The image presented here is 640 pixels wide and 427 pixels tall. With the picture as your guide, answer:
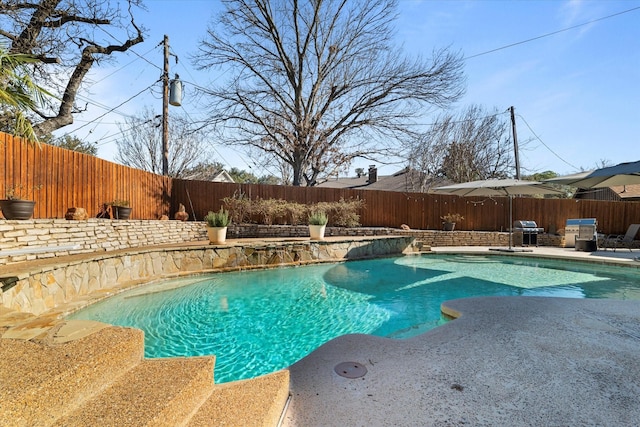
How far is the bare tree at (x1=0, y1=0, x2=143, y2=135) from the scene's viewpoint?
26.8 ft

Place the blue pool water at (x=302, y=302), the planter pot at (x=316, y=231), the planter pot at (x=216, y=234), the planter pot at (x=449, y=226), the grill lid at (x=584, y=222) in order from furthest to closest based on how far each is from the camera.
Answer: the planter pot at (x=449, y=226), the grill lid at (x=584, y=222), the planter pot at (x=316, y=231), the planter pot at (x=216, y=234), the blue pool water at (x=302, y=302)

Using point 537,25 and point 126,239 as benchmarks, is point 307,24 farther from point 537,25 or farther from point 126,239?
point 126,239

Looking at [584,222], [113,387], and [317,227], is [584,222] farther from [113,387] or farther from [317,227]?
[113,387]

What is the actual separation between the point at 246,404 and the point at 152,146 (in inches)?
833

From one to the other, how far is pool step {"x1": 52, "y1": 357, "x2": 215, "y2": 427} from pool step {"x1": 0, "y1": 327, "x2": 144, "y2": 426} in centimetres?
6

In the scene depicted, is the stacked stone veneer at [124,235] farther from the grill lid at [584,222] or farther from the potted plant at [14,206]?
the grill lid at [584,222]

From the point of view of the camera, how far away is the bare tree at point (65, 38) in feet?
26.8

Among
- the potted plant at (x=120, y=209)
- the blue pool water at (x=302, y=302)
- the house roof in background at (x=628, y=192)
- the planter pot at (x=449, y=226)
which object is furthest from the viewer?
the house roof in background at (x=628, y=192)

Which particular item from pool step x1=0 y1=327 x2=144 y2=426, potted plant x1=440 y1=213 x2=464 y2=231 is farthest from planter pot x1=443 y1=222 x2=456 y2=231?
pool step x1=0 y1=327 x2=144 y2=426

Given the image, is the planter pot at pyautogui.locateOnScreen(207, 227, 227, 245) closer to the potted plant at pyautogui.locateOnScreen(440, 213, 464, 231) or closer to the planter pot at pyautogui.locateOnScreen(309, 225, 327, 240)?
the planter pot at pyautogui.locateOnScreen(309, 225, 327, 240)

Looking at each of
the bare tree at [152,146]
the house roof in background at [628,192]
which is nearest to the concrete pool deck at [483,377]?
the bare tree at [152,146]

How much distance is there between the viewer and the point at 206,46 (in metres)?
15.2

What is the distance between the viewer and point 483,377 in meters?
2.25

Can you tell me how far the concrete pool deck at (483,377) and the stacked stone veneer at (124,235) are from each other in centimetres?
522
